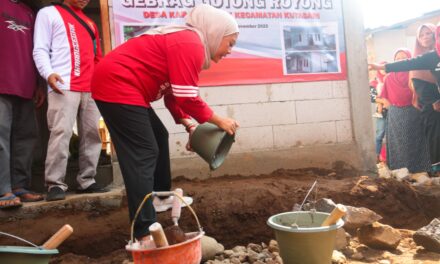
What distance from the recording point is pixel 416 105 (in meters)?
6.49

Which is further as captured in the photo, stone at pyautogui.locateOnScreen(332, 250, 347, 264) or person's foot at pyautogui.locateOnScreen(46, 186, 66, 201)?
person's foot at pyautogui.locateOnScreen(46, 186, 66, 201)

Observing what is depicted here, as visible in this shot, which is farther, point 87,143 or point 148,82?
point 87,143

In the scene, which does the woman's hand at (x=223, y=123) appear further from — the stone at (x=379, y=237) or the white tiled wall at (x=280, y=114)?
the white tiled wall at (x=280, y=114)

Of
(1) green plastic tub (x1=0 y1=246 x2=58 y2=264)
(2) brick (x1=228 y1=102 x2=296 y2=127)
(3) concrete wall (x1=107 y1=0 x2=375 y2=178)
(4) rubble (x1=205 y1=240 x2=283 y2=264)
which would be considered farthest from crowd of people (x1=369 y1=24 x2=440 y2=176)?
(1) green plastic tub (x1=0 y1=246 x2=58 y2=264)

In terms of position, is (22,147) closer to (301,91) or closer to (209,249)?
(209,249)

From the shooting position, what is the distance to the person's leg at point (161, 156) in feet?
9.20

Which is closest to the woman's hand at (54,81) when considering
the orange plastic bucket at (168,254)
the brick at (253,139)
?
the orange plastic bucket at (168,254)

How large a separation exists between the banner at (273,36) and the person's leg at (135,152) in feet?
5.86

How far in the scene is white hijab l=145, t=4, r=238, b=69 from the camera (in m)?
2.45

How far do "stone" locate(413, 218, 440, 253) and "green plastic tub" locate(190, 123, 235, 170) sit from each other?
1554 mm

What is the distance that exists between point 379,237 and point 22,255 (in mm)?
2375

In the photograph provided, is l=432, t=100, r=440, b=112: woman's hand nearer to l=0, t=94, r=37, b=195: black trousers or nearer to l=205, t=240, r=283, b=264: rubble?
l=205, t=240, r=283, b=264: rubble

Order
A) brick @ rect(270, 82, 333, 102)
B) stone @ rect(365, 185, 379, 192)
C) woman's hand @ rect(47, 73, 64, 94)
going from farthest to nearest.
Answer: brick @ rect(270, 82, 333, 102), stone @ rect(365, 185, 379, 192), woman's hand @ rect(47, 73, 64, 94)

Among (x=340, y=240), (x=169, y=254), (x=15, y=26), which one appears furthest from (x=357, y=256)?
(x=15, y=26)
